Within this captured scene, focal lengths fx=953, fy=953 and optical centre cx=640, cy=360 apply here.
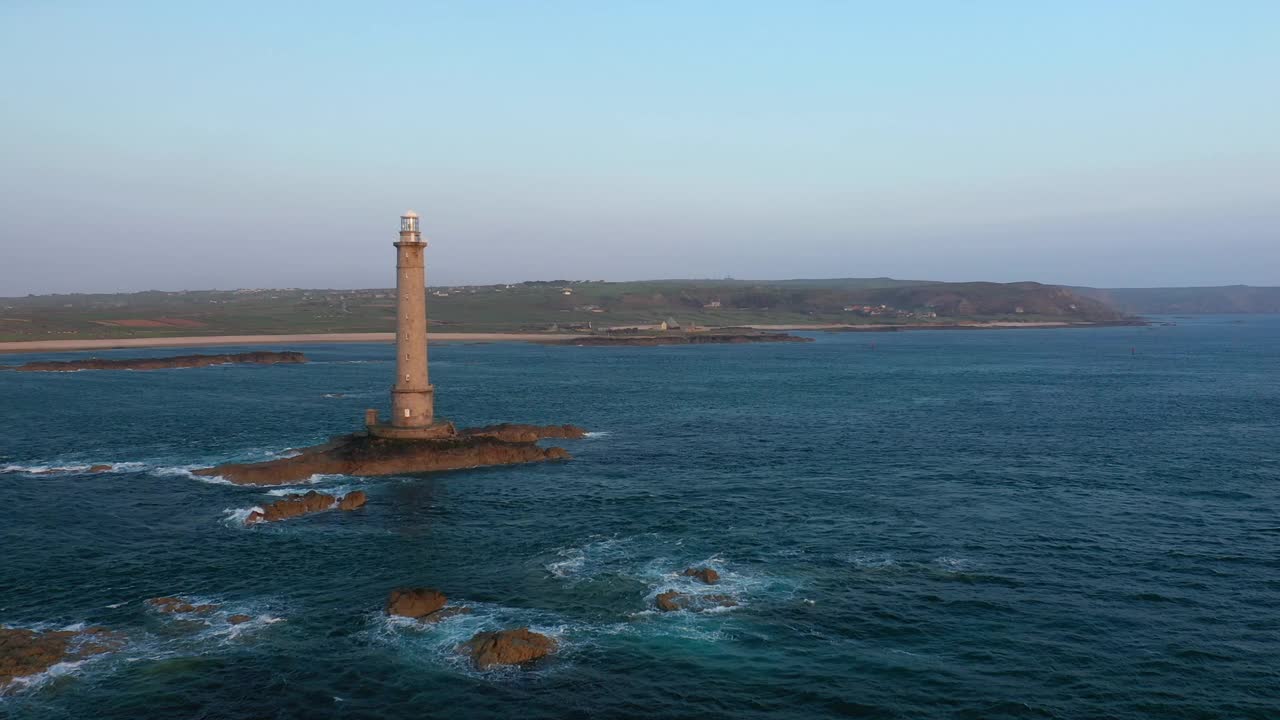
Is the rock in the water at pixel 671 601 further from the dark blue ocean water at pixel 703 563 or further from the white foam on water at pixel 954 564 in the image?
the white foam on water at pixel 954 564

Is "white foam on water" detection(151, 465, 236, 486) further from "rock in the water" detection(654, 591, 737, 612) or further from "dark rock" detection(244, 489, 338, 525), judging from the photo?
"rock in the water" detection(654, 591, 737, 612)

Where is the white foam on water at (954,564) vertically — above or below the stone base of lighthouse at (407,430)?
below

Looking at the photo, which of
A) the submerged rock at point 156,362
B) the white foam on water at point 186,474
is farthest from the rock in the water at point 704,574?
the submerged rock at point 156,362

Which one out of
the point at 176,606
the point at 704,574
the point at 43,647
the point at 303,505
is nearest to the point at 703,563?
the point at 704,574

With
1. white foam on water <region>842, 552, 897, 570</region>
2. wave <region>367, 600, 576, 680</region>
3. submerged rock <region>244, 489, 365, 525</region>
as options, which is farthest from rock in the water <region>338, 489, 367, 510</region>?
white foam on water <region>842, 552, 897, 570</region>

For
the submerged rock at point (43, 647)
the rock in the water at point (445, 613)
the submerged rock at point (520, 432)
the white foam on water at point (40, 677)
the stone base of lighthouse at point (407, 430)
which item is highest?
the stone base of lighthouse at point (407, 430)

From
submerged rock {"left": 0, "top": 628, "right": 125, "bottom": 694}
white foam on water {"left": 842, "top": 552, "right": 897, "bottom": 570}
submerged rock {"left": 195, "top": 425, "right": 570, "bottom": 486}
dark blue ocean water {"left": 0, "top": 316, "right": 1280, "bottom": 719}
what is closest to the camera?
dark blue ocean water {"left": 0, "top": 316, "right": 1280, "bottom": 719}
